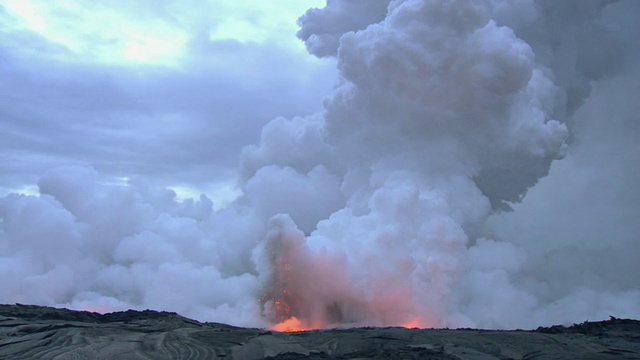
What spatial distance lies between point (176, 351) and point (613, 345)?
3047 centimetres

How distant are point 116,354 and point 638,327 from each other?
139 ft

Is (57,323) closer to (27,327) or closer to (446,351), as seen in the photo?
(27,327)

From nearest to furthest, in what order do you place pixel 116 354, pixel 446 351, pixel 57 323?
pixel 116 354, pixel 446 351, pixel 57 323

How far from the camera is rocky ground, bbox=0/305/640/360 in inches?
1490

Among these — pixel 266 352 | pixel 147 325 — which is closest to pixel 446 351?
pixel 266 352

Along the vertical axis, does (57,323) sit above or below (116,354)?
above

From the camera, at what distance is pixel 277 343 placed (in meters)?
41.4

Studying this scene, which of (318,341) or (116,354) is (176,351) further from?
(318,341)

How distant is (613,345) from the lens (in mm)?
42719

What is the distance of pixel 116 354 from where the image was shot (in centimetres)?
3681

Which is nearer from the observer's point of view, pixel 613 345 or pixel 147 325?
pixel 613 345

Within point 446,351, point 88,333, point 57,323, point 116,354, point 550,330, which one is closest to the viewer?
point 116,354

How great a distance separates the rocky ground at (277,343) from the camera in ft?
124

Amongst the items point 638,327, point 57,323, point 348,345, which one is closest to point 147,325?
point 57,323
